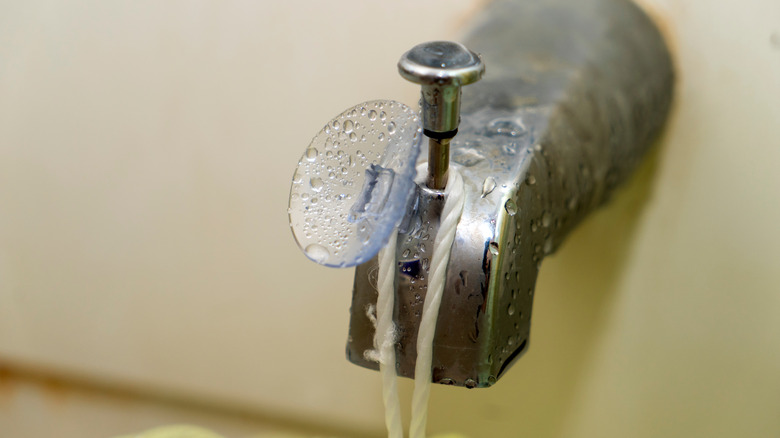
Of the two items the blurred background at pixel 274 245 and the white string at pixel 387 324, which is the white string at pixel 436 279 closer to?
the white string at pixel 387 324

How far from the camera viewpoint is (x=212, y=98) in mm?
431

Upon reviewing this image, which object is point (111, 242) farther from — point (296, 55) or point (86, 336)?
point (296, 55)

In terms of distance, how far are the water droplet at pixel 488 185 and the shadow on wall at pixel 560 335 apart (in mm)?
186

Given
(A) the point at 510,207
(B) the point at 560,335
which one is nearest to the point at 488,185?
(A) the point at 510,207

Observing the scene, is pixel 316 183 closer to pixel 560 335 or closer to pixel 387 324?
pixel 387 324

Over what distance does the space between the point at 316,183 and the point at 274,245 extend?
0.25 meters

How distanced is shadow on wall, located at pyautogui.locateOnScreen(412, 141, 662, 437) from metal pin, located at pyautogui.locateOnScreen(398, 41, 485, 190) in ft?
0.70

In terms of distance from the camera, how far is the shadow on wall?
1.30 feet

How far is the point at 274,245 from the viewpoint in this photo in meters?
0.45

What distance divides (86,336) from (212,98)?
0.22m

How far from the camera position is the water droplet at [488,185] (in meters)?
0.21

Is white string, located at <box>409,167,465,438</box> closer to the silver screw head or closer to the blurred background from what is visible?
the silver screw head

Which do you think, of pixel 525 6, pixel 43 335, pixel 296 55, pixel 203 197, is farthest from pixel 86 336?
pixel 525 6

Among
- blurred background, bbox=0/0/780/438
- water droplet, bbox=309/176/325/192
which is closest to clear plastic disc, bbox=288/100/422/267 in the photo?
water droplet, bbox=309/176/325/192
